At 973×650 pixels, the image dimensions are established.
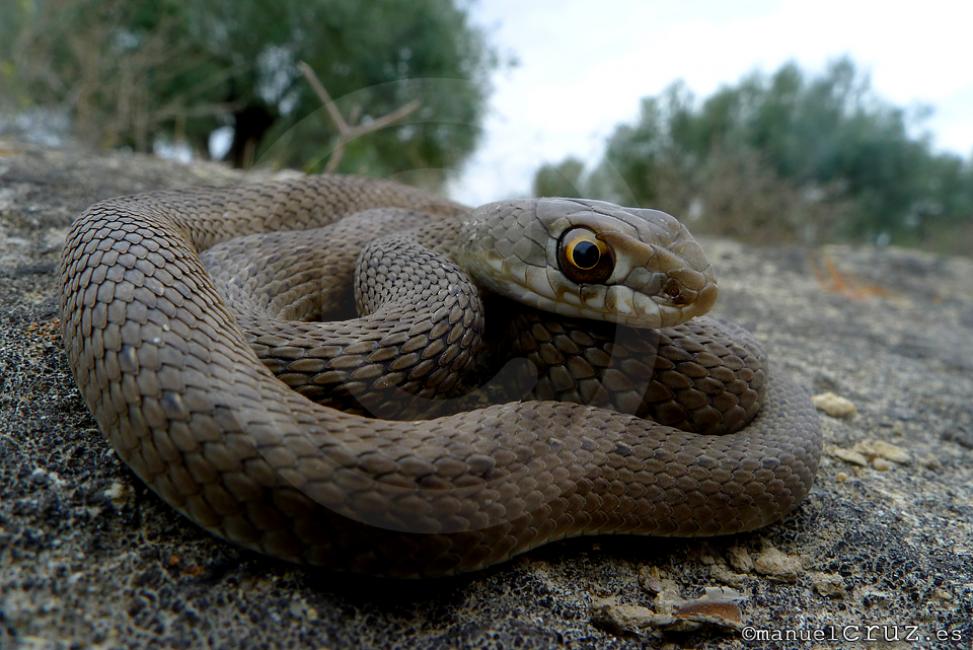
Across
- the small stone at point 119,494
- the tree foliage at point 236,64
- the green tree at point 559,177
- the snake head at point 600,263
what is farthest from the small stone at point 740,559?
the tree foliage at point 236,64

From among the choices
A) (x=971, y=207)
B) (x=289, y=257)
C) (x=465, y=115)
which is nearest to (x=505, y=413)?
(x=289, y=257)

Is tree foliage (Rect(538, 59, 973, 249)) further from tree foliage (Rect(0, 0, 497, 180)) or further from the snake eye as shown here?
tree foliage (Rect(0, 0, 497, 180))

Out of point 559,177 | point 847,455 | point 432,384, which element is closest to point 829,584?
point 847,455

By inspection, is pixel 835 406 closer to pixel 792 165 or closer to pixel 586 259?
pixel 586 259

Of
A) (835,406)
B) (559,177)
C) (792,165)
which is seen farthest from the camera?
(792,165)

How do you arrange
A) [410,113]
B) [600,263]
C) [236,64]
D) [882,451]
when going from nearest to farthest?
[600,263]
[882,451]
[410,113]
[236,64]

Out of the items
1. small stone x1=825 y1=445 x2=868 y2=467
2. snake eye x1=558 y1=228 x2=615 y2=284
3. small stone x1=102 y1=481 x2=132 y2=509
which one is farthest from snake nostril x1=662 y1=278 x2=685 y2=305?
small stone x1=102 y1=481 x2=132 y2=509
